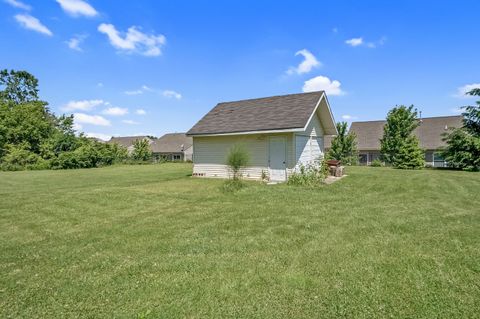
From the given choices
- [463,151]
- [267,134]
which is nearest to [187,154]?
[267,134]

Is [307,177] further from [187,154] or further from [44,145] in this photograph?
[187,154]

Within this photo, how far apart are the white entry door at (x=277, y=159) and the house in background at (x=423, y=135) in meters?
22.7

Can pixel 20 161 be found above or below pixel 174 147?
Result: below

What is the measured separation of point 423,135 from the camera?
103 ft

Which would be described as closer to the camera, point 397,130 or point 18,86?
point 397,130

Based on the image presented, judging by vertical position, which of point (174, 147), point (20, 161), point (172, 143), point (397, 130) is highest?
point (172, 143)

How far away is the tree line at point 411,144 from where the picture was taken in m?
18.5

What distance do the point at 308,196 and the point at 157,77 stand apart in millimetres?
15564

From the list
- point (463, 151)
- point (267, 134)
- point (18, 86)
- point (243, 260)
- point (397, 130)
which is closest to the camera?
point (243, 260)

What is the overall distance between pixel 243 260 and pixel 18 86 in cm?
6189

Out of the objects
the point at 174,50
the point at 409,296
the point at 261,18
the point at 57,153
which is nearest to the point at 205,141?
the point at 174,50

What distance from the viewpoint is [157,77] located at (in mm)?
19672

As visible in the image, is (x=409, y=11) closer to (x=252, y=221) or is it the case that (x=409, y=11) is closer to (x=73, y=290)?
(x=252, y=221)

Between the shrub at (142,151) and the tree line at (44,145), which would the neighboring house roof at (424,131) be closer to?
the shrub at (142,151)
